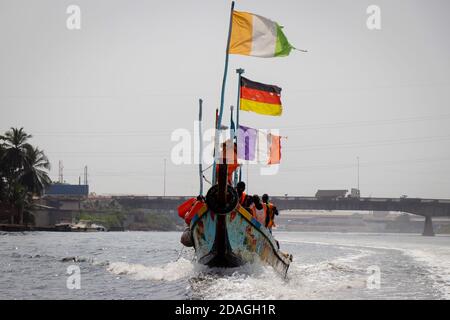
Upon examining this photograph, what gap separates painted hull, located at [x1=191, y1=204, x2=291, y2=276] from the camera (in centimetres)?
2175

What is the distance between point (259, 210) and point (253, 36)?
19.6 ft

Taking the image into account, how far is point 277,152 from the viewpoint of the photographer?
2680 centimetres

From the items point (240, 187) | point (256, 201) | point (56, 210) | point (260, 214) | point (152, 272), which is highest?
point (240, 187)

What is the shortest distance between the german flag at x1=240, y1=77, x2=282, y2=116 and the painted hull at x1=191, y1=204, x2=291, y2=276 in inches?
208

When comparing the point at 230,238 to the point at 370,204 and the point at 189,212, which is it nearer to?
the point at 189,212

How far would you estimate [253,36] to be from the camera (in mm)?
23781

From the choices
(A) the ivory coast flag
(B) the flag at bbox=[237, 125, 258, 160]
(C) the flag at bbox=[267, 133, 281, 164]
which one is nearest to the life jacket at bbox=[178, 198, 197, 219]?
(B) the flag at bbox=[237, 125, 258, 160]

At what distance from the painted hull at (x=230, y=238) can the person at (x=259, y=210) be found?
63 centimetres

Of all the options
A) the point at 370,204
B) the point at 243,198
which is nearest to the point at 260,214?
the point at 243,198

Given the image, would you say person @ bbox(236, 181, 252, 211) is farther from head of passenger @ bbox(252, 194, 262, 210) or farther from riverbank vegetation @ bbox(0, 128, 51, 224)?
riverbank vegetation @ bbox(0, 128, 51, 224)

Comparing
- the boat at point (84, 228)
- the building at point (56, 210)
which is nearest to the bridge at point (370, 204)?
the boat at point (84, 228)
